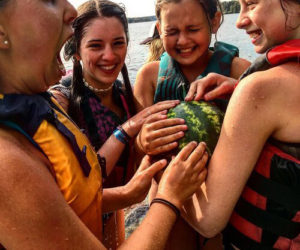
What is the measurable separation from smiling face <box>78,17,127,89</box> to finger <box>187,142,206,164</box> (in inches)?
70.5

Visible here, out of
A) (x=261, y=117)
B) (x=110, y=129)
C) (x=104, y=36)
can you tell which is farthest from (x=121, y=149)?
(x=261, y=117)

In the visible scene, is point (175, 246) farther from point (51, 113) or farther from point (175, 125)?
point (51, 113)

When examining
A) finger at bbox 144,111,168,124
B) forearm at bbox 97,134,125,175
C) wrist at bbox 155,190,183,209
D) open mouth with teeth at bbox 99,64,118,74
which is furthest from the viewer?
open mouth with teeth at bbox 99,64,118,74

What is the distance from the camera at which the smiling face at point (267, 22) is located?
1.87 metres

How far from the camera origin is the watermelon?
7.94 ft

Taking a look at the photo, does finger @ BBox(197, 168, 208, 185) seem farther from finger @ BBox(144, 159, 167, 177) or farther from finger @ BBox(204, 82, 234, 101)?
finger @ BBox(204, 82, 234, 101)

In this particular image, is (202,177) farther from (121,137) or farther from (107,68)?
(107,68)

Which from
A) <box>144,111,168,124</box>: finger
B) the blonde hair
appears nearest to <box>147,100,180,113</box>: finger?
<box>144,111,168,124</box>: finger

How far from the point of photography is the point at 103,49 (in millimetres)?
3578

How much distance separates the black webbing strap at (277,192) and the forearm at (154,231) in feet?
2.01

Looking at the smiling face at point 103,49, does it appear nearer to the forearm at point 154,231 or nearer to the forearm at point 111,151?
the forearm at point 111,151

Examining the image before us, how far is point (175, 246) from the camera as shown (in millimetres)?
2918

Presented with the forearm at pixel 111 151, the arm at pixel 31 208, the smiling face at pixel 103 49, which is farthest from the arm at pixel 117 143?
the arm at pixel 31 208

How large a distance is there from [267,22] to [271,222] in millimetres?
1323
